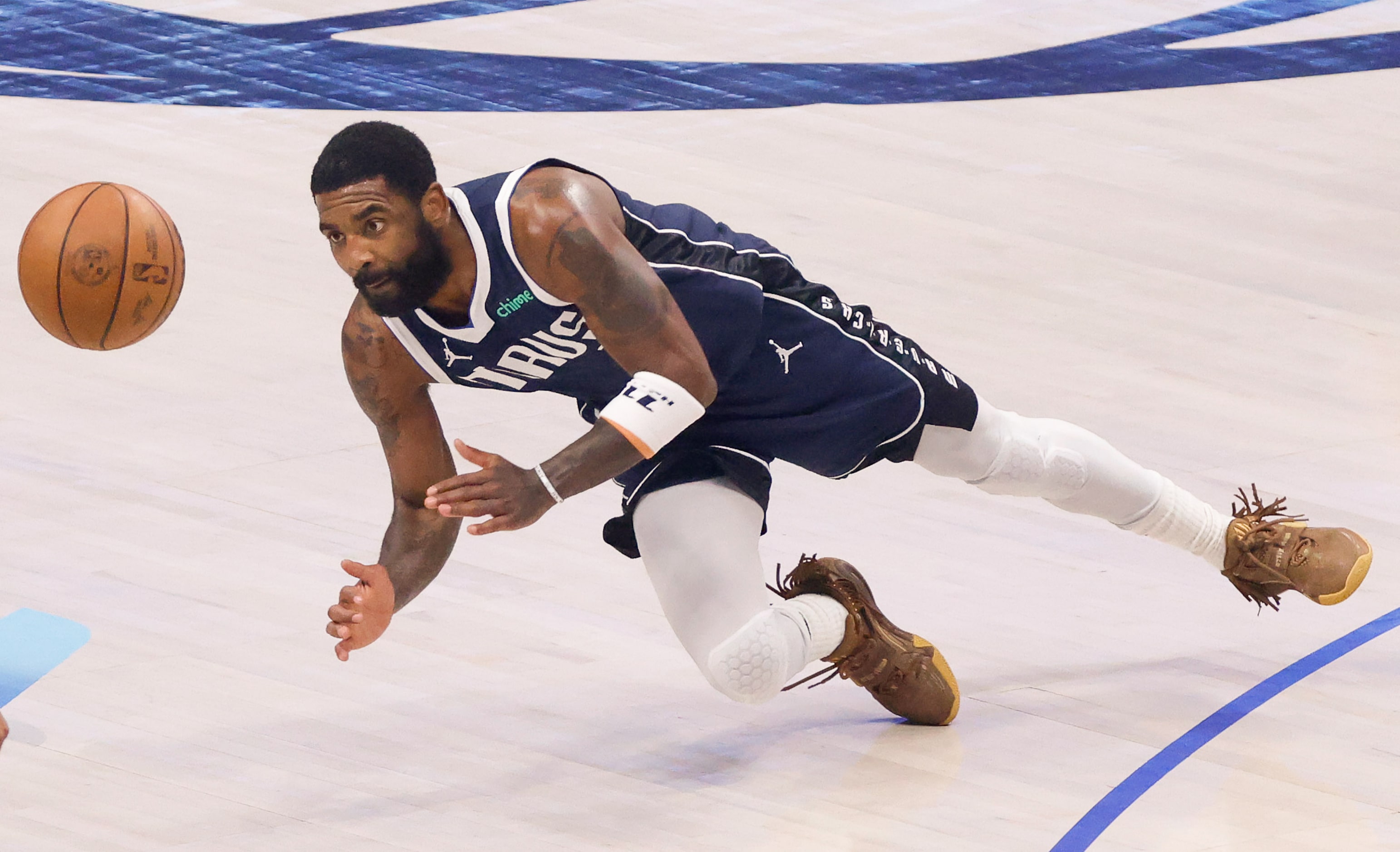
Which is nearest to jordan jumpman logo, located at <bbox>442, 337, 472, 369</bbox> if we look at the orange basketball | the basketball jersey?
the basketball jersey

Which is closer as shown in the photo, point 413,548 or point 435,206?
point 435,206

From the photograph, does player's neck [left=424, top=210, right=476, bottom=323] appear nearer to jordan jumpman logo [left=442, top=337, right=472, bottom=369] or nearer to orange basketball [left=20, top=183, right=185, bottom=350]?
jordan jumpman logo [left=442, top=337, right=472, bottom=369]

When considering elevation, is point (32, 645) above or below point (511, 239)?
below

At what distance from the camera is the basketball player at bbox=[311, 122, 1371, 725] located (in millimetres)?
3607

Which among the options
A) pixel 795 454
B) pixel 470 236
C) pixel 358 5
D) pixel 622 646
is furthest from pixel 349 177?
pixel 358 5

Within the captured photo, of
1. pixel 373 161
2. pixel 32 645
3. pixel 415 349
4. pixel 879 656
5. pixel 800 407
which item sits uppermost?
pixel 373 161

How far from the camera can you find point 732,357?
400 cm

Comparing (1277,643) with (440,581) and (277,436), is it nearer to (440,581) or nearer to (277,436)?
(440,581)

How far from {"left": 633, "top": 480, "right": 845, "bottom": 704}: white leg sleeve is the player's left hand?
0.58 meters

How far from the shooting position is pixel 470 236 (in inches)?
147

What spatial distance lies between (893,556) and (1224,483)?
1.06m

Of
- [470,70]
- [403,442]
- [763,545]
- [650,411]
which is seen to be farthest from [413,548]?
[470,70]

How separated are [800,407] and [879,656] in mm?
510

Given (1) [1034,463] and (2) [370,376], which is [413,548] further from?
(1) [1034,463]
